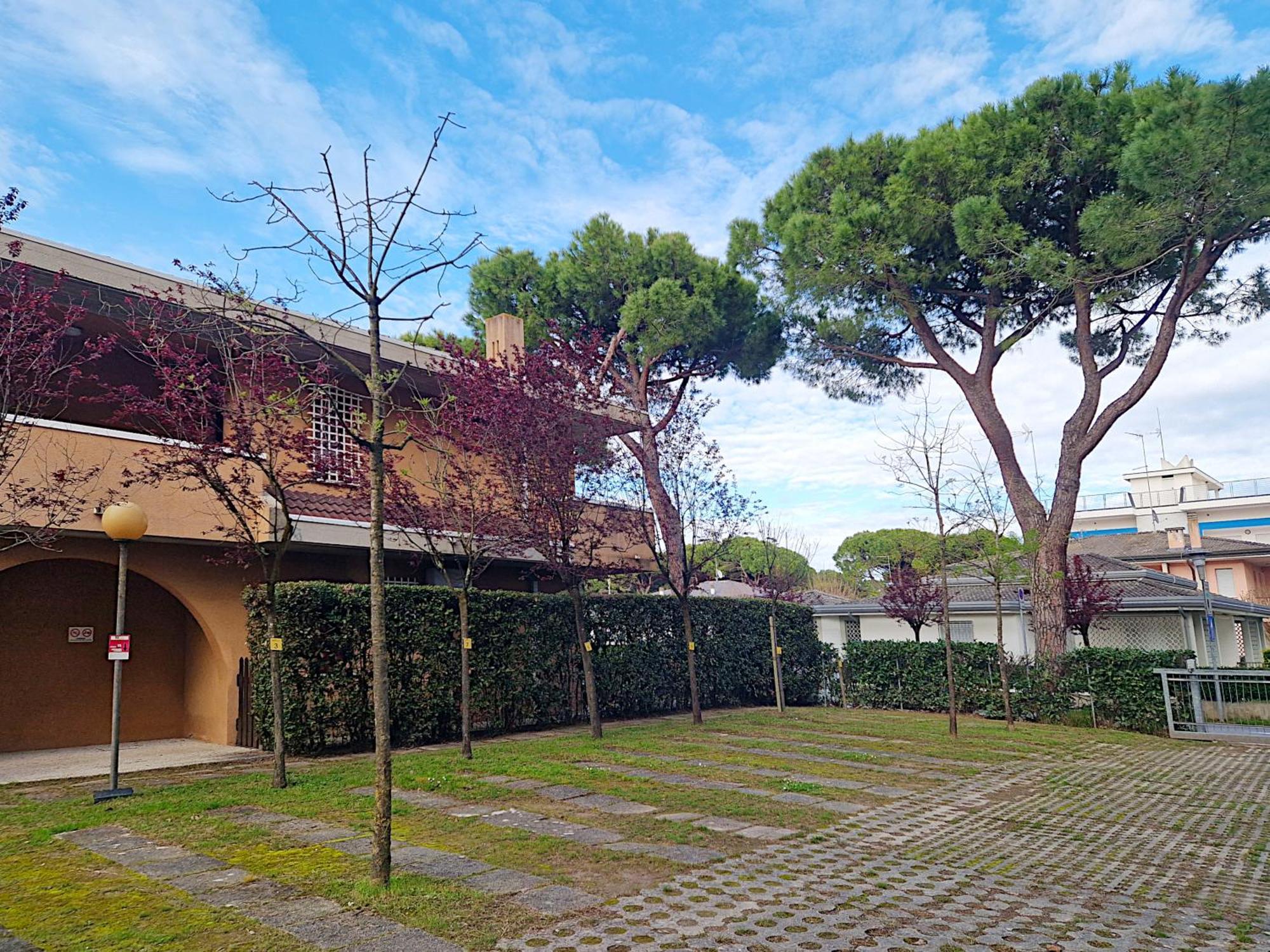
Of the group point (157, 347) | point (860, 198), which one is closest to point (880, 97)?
point (860, 198)

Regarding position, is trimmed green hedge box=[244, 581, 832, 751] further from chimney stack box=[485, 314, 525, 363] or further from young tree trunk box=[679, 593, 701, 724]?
chimney stack box=[485, 314, 525, 363]

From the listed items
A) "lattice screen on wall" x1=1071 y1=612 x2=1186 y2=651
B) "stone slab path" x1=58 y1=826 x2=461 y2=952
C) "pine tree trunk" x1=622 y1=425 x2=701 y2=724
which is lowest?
"stone slab path" x1=58 y1=826 x2=461 y2=952

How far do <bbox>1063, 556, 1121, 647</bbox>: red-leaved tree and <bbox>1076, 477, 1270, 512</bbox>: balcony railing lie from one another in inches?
1331

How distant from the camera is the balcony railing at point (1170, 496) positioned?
159 ft

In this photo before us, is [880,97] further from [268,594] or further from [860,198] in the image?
[268,594]

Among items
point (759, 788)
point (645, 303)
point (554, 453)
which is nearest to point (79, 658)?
point (554, 453)

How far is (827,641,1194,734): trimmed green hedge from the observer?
15.8m

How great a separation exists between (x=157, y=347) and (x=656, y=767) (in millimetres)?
7363

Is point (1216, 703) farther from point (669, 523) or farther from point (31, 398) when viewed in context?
point (31, 398)

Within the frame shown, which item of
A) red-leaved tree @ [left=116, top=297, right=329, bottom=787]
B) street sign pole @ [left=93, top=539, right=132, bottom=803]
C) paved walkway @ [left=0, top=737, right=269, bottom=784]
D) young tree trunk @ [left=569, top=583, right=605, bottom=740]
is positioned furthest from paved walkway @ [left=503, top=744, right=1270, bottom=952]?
paved walkway @ [left=0, top=737, right=269, bottom=784]

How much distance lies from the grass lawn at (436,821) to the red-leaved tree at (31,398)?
3.01 m

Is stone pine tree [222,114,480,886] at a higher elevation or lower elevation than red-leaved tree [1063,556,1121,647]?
higher

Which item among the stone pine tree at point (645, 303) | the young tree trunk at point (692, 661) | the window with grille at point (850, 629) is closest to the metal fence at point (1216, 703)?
the young tree trunk at point (692, 661)

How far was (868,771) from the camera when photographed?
10281 millimetres
